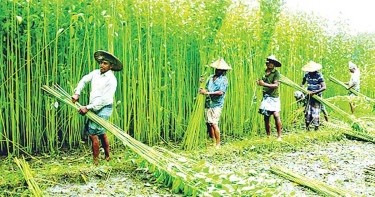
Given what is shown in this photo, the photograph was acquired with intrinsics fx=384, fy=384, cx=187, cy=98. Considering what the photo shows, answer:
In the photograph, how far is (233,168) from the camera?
512 cm

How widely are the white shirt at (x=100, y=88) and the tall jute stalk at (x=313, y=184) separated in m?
2.30

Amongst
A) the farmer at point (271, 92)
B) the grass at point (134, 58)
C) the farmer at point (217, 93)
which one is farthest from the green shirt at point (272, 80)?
the farmer at point (217, 93)

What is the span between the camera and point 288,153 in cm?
621

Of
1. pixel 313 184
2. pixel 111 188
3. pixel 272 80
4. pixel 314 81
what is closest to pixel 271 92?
pixel 272 80

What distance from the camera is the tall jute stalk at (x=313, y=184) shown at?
3814 mm

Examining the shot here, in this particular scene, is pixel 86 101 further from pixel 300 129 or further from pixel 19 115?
pixel 300 129

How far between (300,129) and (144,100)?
435 cm

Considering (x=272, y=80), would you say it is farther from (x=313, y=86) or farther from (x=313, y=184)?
(x=313, y=184)

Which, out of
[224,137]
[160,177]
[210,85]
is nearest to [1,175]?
[160,177]

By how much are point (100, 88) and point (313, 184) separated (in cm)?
270

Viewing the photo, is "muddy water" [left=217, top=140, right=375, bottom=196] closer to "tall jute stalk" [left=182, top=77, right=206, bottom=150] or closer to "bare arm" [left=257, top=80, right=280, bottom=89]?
"tall jute stalk" [left=182, top=77, right=206, bottom=150]

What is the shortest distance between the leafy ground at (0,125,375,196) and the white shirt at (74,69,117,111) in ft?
2.36

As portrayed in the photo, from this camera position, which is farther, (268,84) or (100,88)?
(268,84)

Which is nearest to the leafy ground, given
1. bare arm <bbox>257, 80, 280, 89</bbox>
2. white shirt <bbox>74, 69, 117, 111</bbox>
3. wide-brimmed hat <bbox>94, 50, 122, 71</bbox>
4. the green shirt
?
white shirt <bbox>74, 69, 117, 111</bbox>
